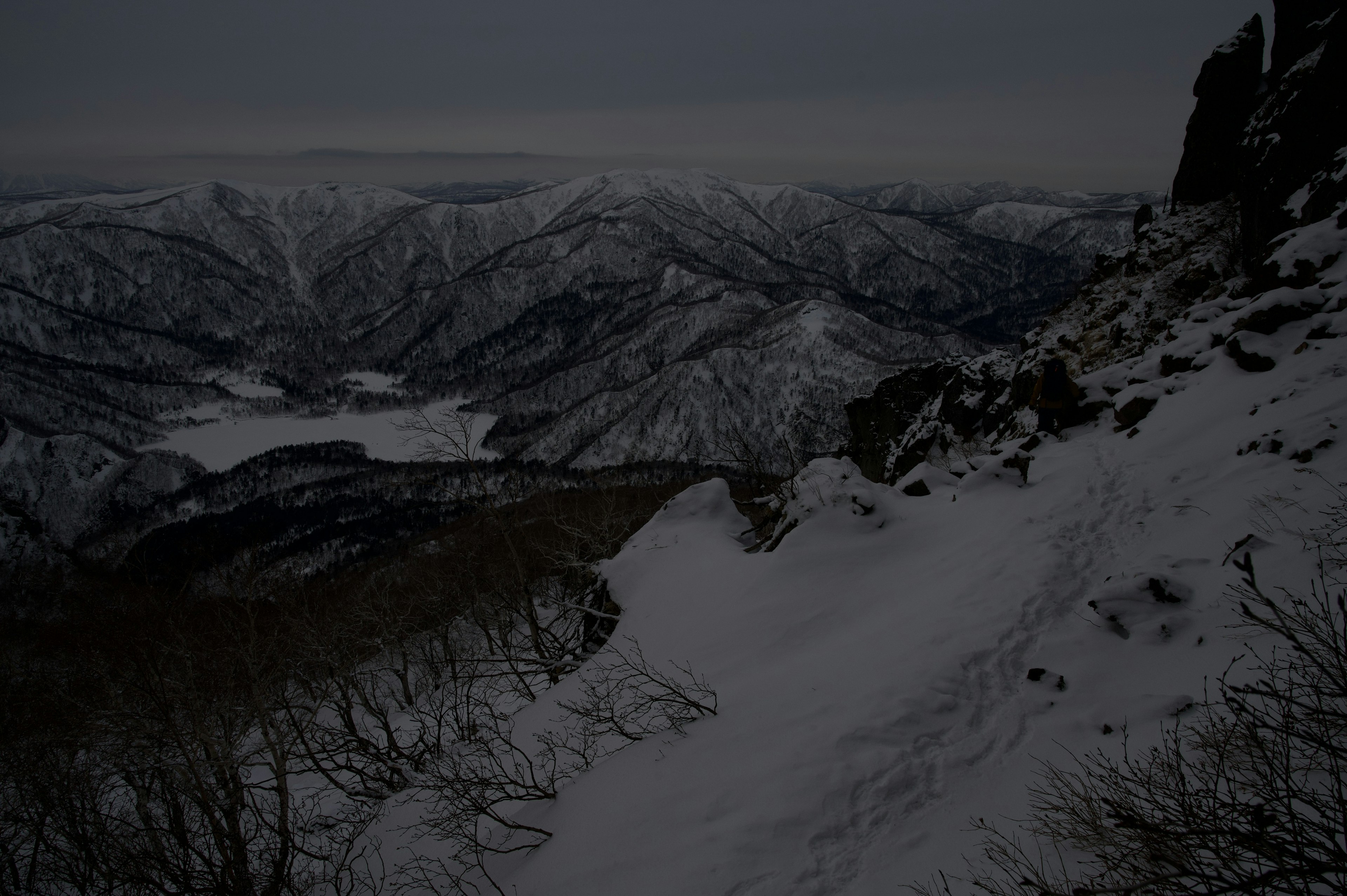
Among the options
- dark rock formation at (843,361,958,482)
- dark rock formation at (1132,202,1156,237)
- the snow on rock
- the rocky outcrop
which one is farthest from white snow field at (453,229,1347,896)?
dark rock formation at (1132,202,1156,237)

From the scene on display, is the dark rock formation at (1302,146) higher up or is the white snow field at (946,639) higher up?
the dark rock formation at (1302,146)

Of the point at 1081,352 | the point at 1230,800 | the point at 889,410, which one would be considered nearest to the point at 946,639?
the point at 1230,800

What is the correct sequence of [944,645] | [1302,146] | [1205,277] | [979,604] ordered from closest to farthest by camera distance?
[944,645]
[979,604]
[1302,146]
[1205,277]

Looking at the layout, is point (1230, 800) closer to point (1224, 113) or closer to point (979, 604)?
point (979, 604)

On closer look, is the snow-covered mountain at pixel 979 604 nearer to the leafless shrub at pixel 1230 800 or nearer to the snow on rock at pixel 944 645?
the snow on rock at pixel 944 645

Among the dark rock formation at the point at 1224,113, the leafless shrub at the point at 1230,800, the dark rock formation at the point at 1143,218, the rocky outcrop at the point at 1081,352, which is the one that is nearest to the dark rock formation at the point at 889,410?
the rocky outcrop at the point at 1081,352

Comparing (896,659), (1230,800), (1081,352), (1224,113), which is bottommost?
(896,659)
